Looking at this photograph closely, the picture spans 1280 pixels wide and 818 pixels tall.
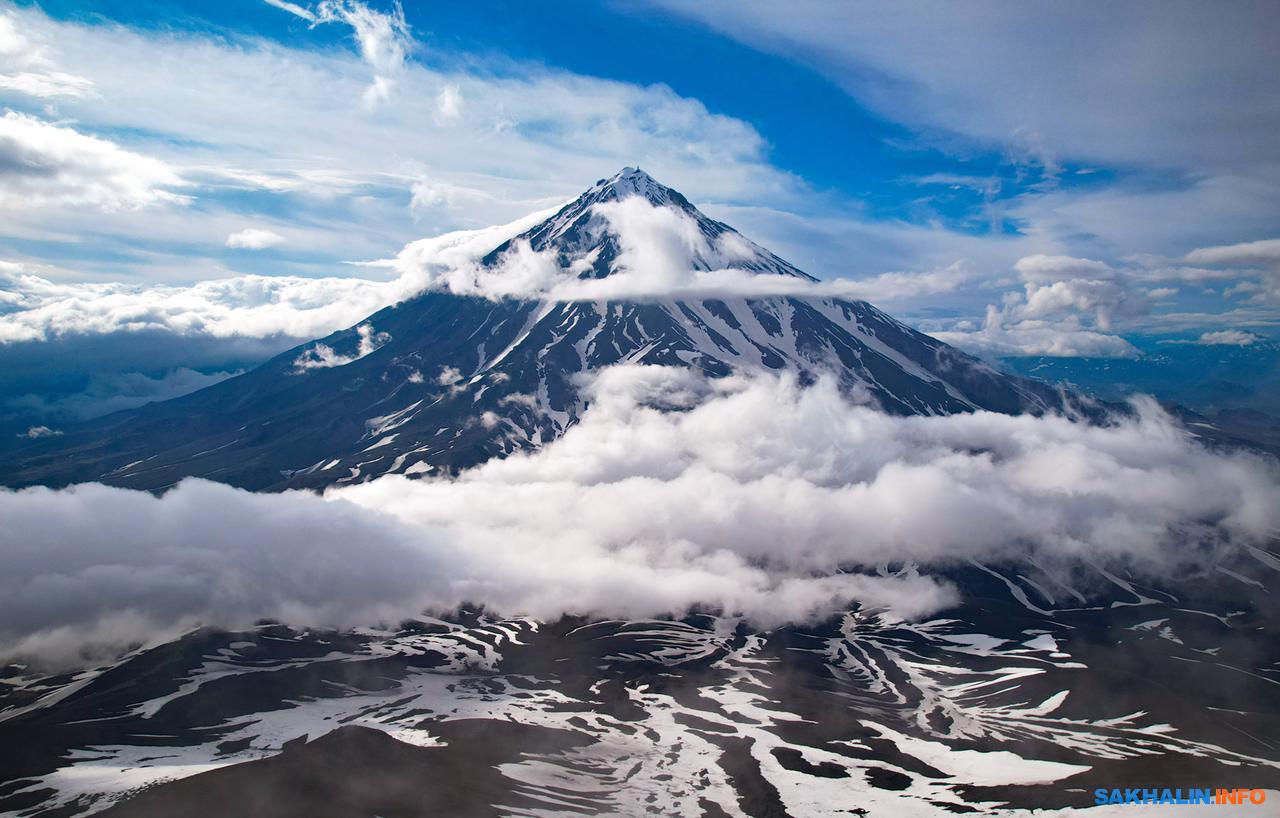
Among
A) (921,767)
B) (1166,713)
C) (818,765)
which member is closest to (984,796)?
(921,767)

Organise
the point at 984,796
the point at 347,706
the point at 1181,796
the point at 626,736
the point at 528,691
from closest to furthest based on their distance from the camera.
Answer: the point at 1181,796 < the point at 984,796 < the point at 626,736 < the point at 347,706 < the point at 528,691

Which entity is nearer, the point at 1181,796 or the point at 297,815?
the point at 297,815

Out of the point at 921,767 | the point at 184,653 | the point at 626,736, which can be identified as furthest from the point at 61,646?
the point at 921,767

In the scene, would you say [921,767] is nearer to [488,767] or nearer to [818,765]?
Result: [818,765]

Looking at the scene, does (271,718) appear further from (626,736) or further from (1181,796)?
(1181,796)

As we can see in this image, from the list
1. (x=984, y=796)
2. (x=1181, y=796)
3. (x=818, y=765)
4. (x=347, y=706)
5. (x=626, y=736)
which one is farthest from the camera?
(x=347, y=706)

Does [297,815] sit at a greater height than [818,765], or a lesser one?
greater
